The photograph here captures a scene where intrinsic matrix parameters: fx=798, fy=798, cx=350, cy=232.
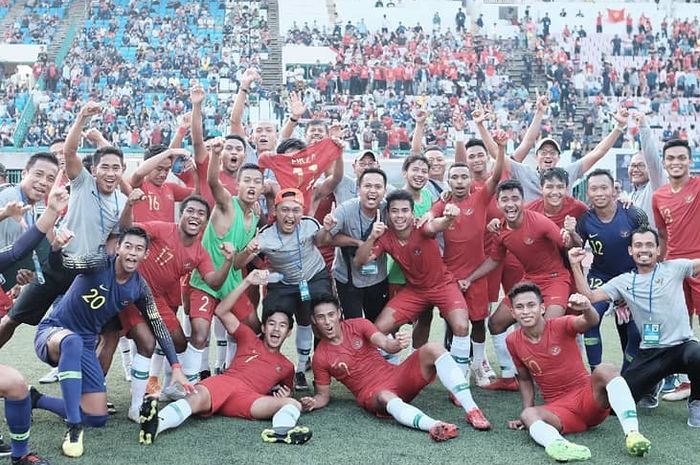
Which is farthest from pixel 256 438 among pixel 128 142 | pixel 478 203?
pixel 128 142

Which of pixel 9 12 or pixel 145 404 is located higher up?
pixel 9 12

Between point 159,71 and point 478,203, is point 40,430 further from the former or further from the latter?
point 159,71

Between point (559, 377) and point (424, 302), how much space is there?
148 cm

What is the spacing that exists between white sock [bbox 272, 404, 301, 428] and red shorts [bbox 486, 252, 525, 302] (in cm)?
260

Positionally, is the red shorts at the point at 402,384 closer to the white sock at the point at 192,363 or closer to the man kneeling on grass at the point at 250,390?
the man kneeling on grass at the point at 250,390

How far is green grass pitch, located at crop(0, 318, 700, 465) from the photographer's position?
5227mm

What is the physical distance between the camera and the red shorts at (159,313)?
6250 mm

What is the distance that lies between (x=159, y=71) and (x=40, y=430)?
26.2 metres

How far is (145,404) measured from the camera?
550 cm

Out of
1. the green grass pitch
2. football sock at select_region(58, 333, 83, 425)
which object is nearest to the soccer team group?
football sock at select_region(58, 333, 83, 425)

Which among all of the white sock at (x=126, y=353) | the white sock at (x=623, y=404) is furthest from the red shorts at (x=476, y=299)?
the white sock at (x=126, y=353)

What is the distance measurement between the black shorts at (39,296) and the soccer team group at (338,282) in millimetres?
18

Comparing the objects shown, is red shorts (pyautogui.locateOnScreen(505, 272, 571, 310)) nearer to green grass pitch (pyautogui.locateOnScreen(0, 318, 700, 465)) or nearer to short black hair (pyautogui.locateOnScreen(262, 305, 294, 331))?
green grass pitch (pyautogui.locateOnScreen(0, 318, 700, 465))

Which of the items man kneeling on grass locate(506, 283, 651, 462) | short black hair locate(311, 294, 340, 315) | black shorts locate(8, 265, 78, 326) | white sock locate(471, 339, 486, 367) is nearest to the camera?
man kneeling on grass locate(506, 283, 651, 462)
